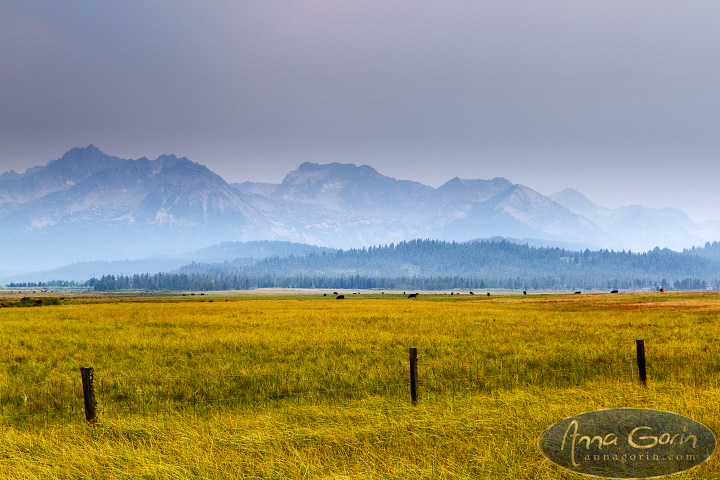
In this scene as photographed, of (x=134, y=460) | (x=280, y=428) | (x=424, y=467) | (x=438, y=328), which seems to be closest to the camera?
(x=424, y=467)

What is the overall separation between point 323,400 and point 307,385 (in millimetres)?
2411

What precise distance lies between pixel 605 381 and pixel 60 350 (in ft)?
90.8

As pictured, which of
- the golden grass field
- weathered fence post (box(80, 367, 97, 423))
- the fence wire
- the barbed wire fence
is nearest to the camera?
the golden grass field

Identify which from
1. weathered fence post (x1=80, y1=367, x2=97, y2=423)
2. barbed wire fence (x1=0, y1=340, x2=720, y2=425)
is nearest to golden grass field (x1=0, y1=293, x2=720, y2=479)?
barbed wire fence (x1=0, y1=340, x2=720, y2=425)

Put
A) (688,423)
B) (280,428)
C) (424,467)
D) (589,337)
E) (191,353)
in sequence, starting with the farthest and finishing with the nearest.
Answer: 1. (589,337)
2. (191,353)
3. (280,428)
4. (688,423)
5. (424,467)

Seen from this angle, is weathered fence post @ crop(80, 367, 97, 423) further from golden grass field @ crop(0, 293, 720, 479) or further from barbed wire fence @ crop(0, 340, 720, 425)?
barbed wire fence @ crop(0, 340, 720, 425)

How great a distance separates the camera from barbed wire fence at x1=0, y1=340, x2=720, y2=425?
61.0 feet

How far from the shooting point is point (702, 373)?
2206cm

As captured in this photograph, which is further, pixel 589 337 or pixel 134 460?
pixel 589 337

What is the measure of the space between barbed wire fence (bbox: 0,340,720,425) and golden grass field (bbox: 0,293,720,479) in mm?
85

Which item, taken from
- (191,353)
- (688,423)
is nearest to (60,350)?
(191,353)

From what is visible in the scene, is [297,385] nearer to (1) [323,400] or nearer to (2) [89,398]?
(1) [323,400]

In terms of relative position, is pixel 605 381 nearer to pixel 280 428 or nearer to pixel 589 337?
pixel 280 428

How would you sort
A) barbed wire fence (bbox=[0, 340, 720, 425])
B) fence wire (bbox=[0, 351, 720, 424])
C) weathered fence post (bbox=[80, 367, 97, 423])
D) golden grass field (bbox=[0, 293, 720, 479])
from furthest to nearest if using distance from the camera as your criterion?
fence wire (bbox=[0, 351, 720, 424]) < barbed wire fence (bbox=[0, 340, 720, 425]) < weathered fence post (bbox=[80, 367, 97, 423]) < golden grass field (bbox=[0, 293, 720, 479])
